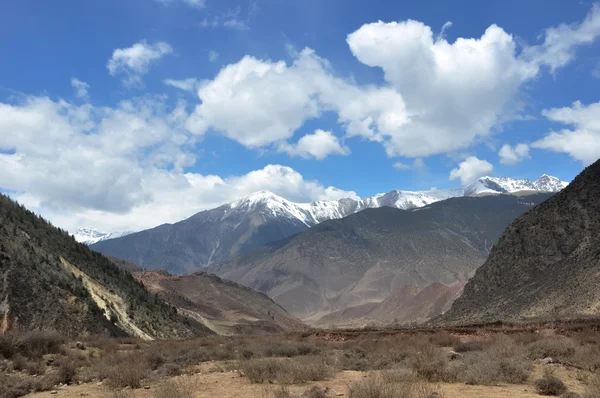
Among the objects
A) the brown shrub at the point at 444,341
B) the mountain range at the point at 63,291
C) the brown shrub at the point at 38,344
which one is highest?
the mountain range at the point at 63,291

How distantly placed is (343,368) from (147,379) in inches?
277

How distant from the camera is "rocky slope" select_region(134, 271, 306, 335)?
102 m

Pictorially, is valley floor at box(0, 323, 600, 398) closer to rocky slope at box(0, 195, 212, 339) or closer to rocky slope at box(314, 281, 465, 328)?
rocky slope at box(0, 195, 212, 339)

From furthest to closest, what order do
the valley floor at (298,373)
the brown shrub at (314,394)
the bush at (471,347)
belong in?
the bush at (471,347)
the valley floor at (298,373)
the brown shrub at (314,394)

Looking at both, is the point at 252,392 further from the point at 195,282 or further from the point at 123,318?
the point at 195,282

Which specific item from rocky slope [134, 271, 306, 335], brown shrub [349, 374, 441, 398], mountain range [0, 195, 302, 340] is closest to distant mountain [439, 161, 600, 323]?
mountain range [0, 195, 302, 340]

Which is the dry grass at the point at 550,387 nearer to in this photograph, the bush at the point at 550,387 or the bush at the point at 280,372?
the bush at the point at 550,387

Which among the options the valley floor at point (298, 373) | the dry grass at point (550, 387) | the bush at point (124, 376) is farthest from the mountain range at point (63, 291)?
the dry grass at point (550, 387)

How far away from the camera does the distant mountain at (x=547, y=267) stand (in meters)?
50.2

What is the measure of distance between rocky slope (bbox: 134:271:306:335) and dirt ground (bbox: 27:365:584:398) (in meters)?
75.1

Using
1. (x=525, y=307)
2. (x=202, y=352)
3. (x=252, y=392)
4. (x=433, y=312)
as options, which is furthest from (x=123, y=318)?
(x=433, y=312)

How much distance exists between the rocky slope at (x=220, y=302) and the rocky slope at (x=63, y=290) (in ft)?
119

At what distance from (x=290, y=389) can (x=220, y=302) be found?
117573 millimetres

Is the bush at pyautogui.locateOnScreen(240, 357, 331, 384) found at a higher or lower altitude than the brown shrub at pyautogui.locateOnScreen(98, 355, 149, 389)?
lower
